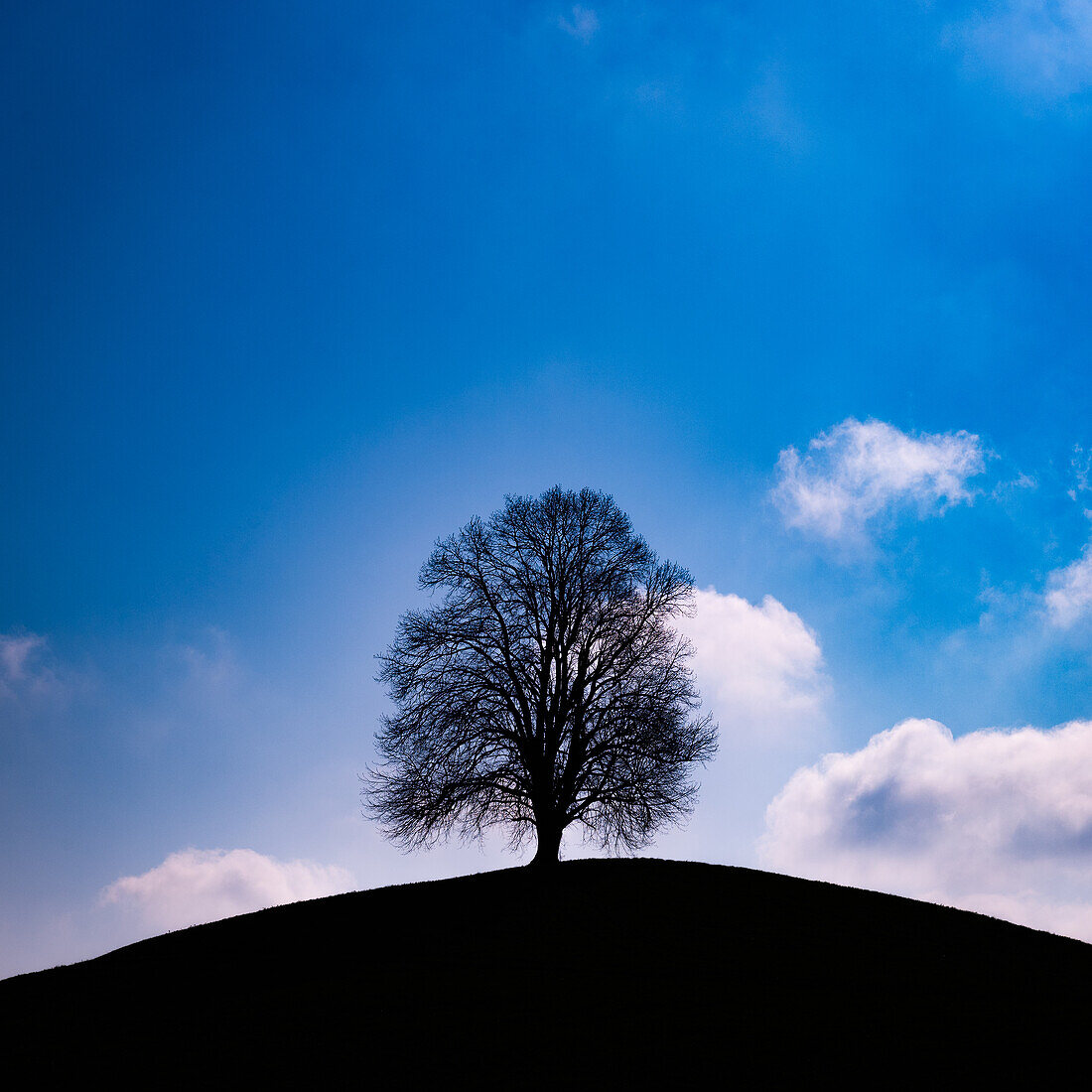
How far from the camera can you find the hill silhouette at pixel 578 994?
44.6ft

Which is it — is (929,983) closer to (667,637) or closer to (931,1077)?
(931,1077)

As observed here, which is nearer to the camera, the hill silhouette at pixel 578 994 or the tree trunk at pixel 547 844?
the hill silhouette at pixel 578 994

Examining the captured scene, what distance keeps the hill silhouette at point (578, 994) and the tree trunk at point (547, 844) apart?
1136 mm

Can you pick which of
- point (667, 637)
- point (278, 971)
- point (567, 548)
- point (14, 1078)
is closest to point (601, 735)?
point (667, 637)

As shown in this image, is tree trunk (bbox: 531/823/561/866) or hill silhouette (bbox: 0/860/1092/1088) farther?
tree trunk (bbox: 531/823/561/866)

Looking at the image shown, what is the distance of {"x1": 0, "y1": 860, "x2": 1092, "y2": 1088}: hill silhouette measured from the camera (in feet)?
44.6

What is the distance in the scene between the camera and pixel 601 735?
25.7 meters

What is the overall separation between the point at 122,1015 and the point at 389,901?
25.1 ft

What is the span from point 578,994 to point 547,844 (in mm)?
8993

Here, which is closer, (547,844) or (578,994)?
(578,994)

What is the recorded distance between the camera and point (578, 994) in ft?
52.5

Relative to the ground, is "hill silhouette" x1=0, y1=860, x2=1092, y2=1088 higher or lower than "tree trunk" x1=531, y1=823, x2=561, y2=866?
lower

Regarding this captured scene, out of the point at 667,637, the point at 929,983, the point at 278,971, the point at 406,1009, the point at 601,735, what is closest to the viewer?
the point at 406,1009

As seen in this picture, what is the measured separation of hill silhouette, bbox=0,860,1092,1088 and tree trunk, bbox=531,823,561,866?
1.14 metres
